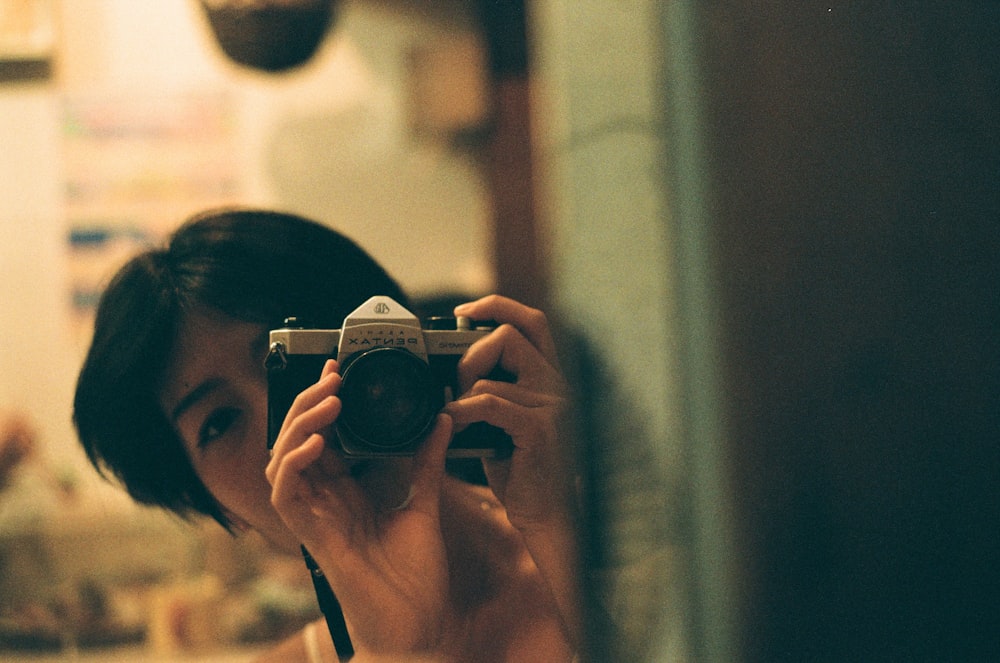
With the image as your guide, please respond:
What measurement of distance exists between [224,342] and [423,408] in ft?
0.53

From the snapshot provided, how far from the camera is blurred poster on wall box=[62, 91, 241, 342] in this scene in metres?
0.77

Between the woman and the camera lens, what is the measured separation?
0.01 m

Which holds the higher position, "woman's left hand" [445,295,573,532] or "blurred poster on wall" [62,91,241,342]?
"blurred poster on wall" [62,91,241,342]

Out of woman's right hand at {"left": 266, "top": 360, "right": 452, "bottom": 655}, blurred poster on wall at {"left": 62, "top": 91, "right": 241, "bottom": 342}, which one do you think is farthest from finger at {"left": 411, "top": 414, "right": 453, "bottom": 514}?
blurred poster on wall at {"left": 62, "top": 91, "right": 241, "bottom": 342}

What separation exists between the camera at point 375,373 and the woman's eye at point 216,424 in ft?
0.21

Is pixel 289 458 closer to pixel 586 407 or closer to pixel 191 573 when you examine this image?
pixel 586 407

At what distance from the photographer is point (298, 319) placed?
0.50 m

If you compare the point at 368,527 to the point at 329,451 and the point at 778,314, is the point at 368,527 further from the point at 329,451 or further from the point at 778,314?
the point at 778,314

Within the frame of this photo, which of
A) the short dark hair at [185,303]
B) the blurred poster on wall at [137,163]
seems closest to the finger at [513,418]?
the short dark hair at [185,303]

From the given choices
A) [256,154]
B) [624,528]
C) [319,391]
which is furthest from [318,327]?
[256,154]

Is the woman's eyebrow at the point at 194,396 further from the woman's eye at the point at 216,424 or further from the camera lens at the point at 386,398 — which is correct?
the camera lens at the point at 386,398

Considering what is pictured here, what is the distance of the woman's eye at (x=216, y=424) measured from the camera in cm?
56

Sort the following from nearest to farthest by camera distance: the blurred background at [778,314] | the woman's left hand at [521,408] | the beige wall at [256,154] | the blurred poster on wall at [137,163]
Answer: the blurred background at [778,314], the woman's left hand at [521,408], the beige wall at [256,154], the blurred poster on wall at [137,163]

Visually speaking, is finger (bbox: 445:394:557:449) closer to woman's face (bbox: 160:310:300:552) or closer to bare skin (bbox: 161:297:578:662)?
bare skin (bbox: 161:297:578:662)
